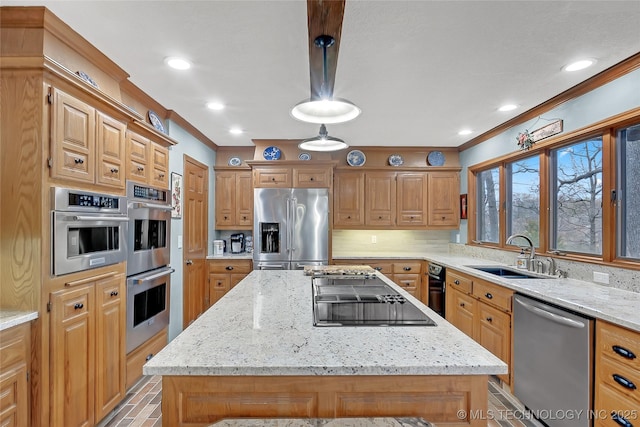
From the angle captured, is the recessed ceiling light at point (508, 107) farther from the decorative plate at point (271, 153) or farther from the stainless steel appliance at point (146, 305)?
the stainless steel appliance at point (146, 305)

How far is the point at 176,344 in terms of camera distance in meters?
1.19

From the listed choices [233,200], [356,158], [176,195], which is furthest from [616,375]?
[233,200]

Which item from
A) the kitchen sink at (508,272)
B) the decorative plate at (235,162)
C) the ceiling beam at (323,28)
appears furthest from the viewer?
the decorative plate at (235,162)

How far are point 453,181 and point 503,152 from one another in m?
1.10

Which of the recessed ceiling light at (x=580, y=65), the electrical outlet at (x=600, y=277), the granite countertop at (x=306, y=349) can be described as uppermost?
the recessed ceiling light at (x=580, y=65)

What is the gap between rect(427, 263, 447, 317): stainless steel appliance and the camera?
3783 millimetres

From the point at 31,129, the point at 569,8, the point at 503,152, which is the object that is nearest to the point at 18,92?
the point at 31,129

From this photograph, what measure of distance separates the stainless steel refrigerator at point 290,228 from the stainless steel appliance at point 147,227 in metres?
1.39

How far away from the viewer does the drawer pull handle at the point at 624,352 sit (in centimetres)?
148

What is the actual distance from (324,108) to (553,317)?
6.37 ft

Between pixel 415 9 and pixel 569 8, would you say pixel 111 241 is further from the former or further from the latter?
pixel 569 8

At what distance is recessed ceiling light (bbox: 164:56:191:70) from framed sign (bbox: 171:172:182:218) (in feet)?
4.63

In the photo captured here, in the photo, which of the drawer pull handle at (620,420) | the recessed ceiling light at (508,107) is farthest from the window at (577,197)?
the drawer pull handle at (620,420)

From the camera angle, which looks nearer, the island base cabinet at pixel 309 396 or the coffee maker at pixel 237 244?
the island base cabinet at pixel 309 396
